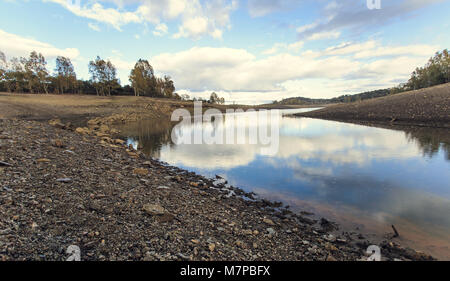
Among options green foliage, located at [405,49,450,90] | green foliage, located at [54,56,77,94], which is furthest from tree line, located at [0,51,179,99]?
green foliage, located at [405,49,450,90]

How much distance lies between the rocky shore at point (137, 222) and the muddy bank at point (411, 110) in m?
38.1

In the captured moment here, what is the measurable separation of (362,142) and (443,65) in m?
81.7

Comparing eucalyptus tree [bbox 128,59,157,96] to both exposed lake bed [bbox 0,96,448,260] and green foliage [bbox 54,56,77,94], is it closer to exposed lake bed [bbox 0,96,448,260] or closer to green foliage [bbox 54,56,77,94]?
green foliage [bbox 54,56,77,94]

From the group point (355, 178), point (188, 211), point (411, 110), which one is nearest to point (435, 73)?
point (411, 110)

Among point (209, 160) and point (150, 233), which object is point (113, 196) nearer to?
point (150, 233)

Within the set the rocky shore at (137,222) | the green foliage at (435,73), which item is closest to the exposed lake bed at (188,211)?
the rocky shore at (137,222)

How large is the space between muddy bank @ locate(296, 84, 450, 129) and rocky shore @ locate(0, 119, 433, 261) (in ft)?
125

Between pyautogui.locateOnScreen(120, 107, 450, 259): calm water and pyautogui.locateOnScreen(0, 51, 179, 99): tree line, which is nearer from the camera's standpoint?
pyautogui.locateOnScreen(120, 107, 450, 259): calm water

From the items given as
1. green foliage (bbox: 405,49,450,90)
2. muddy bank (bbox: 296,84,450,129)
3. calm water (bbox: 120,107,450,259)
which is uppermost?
green foliage (bbox: 405,49,450,90)

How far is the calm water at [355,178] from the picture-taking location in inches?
279

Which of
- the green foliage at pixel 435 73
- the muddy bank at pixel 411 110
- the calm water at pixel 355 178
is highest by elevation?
the green foliage at pixel 435 73

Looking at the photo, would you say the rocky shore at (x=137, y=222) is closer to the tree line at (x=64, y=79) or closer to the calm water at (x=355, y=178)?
the calm water at (x=355, y=178)

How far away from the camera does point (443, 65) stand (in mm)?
67875

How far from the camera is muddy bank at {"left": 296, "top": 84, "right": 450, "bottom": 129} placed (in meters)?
31.8
